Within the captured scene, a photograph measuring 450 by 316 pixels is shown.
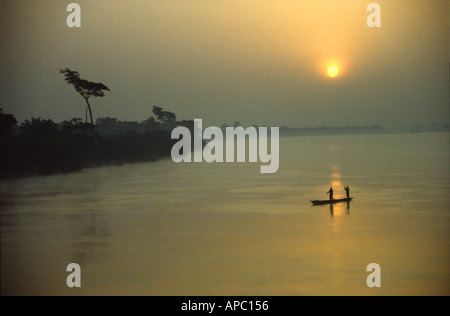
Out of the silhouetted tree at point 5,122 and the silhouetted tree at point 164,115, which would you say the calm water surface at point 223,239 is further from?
the silhouetted tree at point 164,115

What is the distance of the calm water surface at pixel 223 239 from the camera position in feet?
51.5

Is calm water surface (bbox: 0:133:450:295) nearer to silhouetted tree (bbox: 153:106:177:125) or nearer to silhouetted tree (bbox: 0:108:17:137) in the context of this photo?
silhouetted tree (bbox: 0:108:17:137)

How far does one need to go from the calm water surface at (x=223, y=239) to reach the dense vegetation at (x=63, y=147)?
16.4ft

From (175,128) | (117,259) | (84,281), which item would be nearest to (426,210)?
(117,259)

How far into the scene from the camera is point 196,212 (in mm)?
29109

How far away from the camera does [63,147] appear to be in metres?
51.0

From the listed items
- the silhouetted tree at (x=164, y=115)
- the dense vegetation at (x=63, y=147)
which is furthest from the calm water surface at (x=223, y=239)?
the silhouetted tree at (x=164, y=115)

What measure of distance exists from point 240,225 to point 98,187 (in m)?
18.7

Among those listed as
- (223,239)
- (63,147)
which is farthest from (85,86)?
(223,239)

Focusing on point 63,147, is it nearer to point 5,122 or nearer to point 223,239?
point 5,122

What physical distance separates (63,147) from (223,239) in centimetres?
3231

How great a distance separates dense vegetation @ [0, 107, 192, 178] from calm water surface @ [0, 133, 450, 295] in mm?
5000

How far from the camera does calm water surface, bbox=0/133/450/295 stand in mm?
15695
